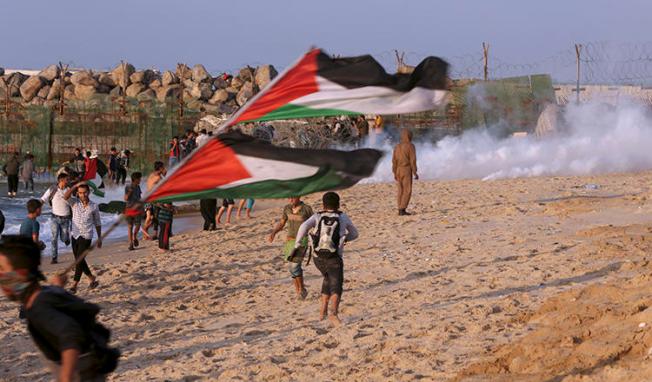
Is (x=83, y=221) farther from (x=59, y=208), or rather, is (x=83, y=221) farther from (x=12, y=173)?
(x=12, y=173)

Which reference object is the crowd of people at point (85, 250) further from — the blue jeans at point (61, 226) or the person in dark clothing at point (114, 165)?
the person in dark clothing at point (114, 165)

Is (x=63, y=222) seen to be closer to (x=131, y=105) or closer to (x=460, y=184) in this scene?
(x=460, y=184)

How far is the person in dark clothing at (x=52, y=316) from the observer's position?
4.37 meters

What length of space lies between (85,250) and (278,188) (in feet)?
15.8

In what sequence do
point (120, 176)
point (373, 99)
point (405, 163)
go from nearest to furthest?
point (373, 99) < point (405, 163) < point (120, 176)

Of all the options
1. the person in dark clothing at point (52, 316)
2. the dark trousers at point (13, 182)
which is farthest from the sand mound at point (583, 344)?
the dark trousers at point (13, 182)

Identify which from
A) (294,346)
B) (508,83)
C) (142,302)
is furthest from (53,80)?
(294,346)

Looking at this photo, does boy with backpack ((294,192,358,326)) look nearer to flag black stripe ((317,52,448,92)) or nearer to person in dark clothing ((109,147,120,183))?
flag black stripe ((317,52,448,92))

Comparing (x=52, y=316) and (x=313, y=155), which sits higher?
(x=313, y=155)

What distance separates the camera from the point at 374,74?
5.20 metres

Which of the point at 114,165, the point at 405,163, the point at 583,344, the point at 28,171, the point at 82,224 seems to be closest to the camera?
the point at 583,344

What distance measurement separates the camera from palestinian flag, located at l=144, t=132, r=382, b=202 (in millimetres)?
4883

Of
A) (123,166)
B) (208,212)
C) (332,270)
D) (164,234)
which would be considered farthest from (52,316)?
(123,166)

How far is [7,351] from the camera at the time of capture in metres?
9.40
